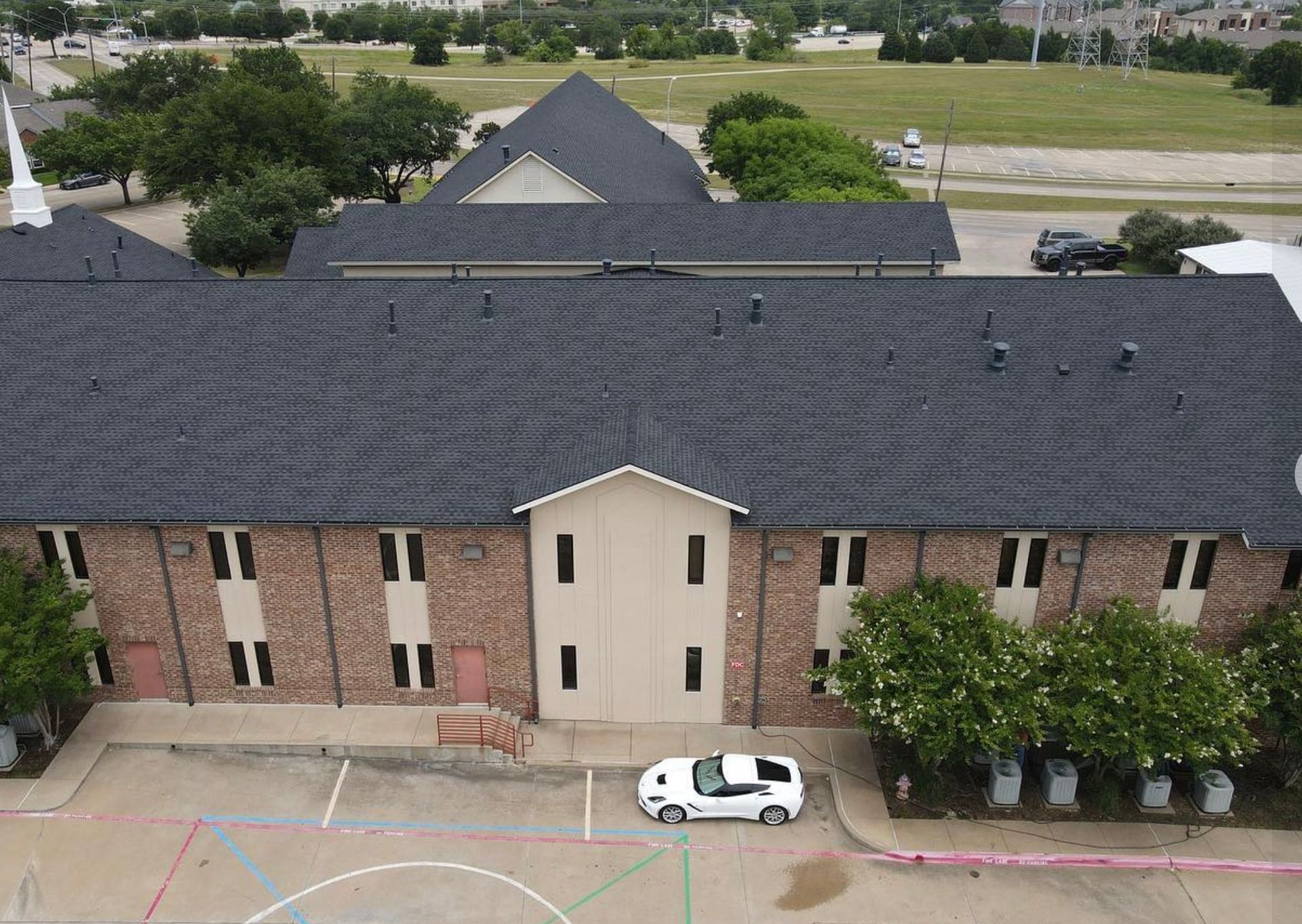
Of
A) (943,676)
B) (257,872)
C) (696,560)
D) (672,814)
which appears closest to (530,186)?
(696,560)

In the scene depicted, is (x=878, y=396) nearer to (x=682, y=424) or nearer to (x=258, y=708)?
(x=682, y=424)

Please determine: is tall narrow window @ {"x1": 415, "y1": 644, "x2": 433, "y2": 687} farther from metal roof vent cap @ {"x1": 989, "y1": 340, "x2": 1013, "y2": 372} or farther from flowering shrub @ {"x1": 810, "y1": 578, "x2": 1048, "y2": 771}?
metal roof vent cap @ {"x1": 989, "y1": 340, "x2": 1013, "y2": 372}

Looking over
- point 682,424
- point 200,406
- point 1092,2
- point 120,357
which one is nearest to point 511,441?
point 682,424

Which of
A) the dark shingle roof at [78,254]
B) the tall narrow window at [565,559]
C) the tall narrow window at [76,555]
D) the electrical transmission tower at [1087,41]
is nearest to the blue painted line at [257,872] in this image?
the tall narrow window at [76,555]

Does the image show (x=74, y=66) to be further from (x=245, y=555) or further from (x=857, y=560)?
(x=857, y=560)

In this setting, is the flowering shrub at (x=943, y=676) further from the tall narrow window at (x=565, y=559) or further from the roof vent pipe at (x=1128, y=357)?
the roof vent pipe at (x=1128, y=357)
